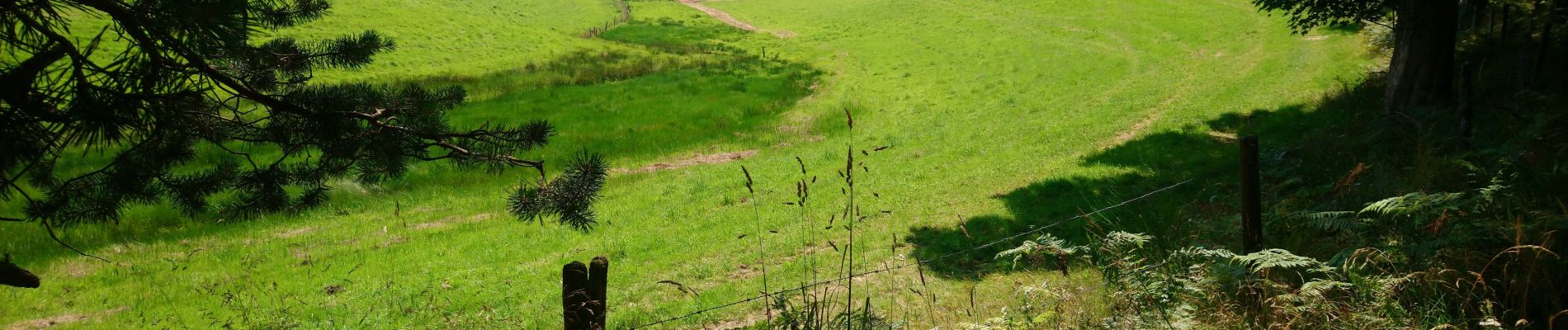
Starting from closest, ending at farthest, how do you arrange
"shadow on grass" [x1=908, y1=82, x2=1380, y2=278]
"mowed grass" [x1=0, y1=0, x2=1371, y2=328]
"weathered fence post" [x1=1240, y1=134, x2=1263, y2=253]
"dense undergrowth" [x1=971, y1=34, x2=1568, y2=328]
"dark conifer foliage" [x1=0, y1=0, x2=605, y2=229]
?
"dark conifer foliage" [x1=0, y1=0, x2=605, y2=229]
"dense undergrowth" [x1=971, y1=34, x2=1568, y2=328]
"weathered fence post" [x1=1240, y1=134, x2=1263, y2=253]
"shadow on grass" [x1=908, y1=82, x2=1380, y2=278]
"mowed grass" [x1=0, y1=0, x2=1371, y2=328]

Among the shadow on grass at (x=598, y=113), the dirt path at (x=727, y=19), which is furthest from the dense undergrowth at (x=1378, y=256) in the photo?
the dirt path at (x=727, y=19)

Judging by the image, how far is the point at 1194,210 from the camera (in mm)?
11352

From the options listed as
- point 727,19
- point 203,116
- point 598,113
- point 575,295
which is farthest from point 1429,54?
point 727,19

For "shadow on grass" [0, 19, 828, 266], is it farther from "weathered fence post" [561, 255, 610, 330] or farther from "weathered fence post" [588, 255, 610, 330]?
"weathered fence post" [588, 255, 610, 330]

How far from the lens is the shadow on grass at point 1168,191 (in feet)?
33.6

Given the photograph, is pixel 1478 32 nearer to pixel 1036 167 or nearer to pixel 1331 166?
pixel 1036 167

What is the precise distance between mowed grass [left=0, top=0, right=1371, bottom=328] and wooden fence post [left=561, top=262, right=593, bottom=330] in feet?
4.78

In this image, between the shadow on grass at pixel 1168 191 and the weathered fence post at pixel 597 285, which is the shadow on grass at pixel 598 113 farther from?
the weathered fence post at pixel 597 285

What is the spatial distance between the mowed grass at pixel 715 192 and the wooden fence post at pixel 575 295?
1.46m

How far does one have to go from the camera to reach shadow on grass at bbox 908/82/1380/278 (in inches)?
404

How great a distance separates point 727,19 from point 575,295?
6300 centimetres

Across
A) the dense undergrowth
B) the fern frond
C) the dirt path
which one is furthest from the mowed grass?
the dirt path

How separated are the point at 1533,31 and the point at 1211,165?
866 centimetres

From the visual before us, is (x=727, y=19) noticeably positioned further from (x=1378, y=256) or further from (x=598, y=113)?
(x=1378, y=256)
